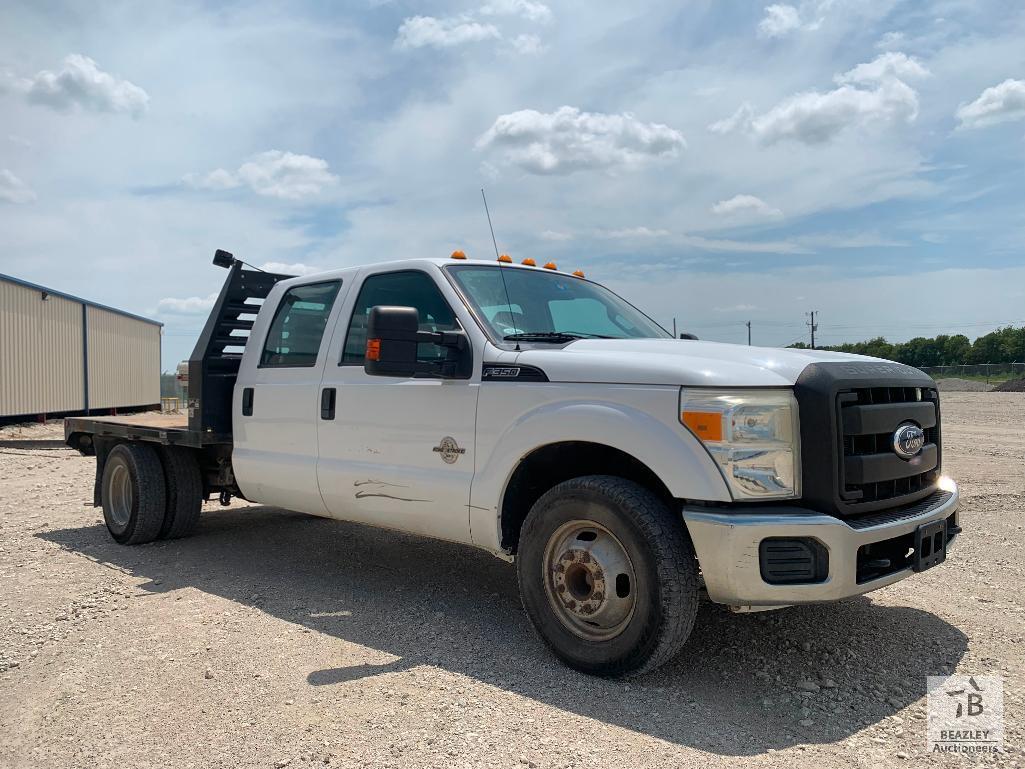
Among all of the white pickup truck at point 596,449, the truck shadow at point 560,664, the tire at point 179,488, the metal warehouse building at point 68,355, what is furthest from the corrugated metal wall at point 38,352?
the white pickup truck at point 596,449

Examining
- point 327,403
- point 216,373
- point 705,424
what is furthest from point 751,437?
point 216,373

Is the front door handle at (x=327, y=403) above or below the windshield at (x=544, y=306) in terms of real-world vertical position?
below

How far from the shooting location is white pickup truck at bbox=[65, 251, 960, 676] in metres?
3.34

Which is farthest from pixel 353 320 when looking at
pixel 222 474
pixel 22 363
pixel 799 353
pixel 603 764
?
pixel 22 363

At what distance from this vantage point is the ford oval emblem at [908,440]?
3.66m

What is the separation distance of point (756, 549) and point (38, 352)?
23.6 metres

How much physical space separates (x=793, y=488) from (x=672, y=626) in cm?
76

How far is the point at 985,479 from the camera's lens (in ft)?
30.8

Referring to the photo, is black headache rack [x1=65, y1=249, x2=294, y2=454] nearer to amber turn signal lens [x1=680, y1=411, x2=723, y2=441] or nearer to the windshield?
the windshield

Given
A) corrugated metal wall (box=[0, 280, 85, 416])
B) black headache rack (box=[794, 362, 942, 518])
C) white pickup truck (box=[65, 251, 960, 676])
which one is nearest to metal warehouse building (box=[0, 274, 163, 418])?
corrugated metal wall (box=[0, 280, 85, 416])

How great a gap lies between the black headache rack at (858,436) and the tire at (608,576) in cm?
64

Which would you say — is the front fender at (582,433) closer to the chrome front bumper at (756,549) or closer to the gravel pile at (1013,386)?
the chrome front bumper at (756,549)

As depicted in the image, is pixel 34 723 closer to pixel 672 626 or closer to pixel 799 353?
pixel 672 626

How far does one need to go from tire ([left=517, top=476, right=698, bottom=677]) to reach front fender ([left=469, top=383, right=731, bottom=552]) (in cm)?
20
